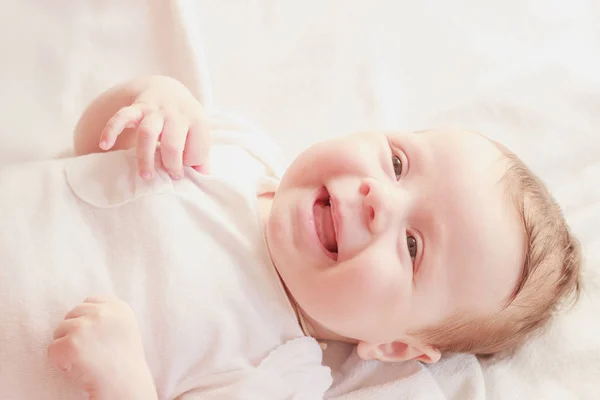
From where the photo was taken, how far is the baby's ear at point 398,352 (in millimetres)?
1068

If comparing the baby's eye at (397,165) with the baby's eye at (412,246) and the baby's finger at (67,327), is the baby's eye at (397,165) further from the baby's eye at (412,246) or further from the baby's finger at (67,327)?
the baby's finger at (67,327)

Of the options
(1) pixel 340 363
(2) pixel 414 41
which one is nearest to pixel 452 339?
(1) pixel 340 363

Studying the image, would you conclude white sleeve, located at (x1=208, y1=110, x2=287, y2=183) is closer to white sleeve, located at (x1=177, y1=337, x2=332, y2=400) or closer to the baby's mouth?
the baby's mouth

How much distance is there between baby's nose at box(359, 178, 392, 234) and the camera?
94 centimetres

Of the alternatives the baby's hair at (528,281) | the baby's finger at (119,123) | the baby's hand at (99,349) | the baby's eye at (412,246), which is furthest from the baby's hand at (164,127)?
the baby's hair at (528,281)

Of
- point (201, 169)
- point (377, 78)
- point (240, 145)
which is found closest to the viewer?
point (201, 169)

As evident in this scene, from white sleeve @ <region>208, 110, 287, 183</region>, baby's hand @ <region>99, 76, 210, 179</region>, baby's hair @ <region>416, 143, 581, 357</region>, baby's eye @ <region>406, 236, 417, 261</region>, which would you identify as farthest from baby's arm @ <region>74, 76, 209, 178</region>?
baby's hair @ <region>416, 143, 581, 357</region>

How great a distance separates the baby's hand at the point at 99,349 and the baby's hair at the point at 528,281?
1.42ft

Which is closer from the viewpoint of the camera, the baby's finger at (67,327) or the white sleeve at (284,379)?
the baby's finger at (67,327)

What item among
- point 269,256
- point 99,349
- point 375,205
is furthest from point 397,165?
point 99,349

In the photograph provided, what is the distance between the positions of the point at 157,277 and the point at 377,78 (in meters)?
0.78

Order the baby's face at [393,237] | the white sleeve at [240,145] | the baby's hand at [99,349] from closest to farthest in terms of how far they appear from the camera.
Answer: the baby's hand at [99,349], the baby's face at [393,237], the white sleeve at [240,145]

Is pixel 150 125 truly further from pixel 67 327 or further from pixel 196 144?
pixel 67 327

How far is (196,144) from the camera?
1039mm
